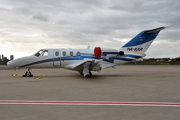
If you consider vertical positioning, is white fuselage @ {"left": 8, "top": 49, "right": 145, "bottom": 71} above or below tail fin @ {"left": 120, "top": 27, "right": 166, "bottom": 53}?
below

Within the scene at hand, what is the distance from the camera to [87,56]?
18469mm

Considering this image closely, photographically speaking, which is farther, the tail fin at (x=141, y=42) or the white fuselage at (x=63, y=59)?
the tail fin at (x=141, y=42)

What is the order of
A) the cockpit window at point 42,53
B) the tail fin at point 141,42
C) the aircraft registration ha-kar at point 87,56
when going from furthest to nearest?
the tail fin at point 141,42, the cockpit window at point 42,53, the aircraft registration ha-kar at point 87,56

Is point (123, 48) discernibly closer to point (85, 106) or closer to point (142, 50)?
point (142, 50)

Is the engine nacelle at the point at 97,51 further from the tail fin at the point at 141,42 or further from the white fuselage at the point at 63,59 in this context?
the tail fin at the point at 141,42

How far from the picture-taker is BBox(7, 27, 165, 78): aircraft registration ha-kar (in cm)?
1769

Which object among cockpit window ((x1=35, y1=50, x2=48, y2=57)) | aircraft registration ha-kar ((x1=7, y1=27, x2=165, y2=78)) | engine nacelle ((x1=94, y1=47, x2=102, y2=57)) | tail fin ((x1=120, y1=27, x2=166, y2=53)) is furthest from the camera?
tail fin ((x1=120, y1=27, x2=166, y2=53))

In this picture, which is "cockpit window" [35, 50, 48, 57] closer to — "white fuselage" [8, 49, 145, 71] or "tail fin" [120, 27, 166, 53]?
"white fuselage" [8, 49, 145, 71]

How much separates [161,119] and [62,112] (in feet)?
9.33

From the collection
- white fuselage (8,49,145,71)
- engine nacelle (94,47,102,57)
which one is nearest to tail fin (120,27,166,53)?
white fuselage (8,49,145,71)

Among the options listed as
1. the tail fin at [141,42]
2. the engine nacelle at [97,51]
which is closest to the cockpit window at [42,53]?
the engine nacelle at [97,51]

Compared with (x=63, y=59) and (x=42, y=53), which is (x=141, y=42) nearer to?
(x=63, y=59)

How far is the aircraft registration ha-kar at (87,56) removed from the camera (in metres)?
17.7

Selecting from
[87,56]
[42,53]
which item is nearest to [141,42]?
[87,56]
